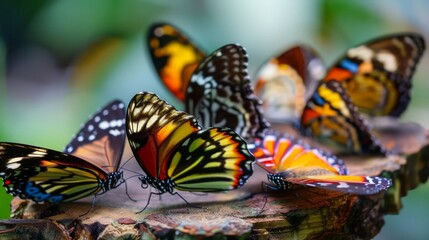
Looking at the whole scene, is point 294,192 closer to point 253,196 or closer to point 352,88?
point 253,196

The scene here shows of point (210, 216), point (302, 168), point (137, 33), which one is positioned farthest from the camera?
point (137, 33)

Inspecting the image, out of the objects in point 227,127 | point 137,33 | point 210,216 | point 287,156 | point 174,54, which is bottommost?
point 210,216

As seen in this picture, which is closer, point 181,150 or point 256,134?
point 181,150

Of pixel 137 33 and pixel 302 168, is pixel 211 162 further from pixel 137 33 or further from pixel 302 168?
pixel 137 33

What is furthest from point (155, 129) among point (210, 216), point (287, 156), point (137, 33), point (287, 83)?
point (137, 33)

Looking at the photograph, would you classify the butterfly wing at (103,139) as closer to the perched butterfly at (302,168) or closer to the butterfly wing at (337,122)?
the perched butterfly at (302,168)

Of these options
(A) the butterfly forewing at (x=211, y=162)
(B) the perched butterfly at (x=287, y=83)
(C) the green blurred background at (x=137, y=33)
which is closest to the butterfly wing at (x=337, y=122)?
(B) the perched butterfly at (x=287, y=83)
